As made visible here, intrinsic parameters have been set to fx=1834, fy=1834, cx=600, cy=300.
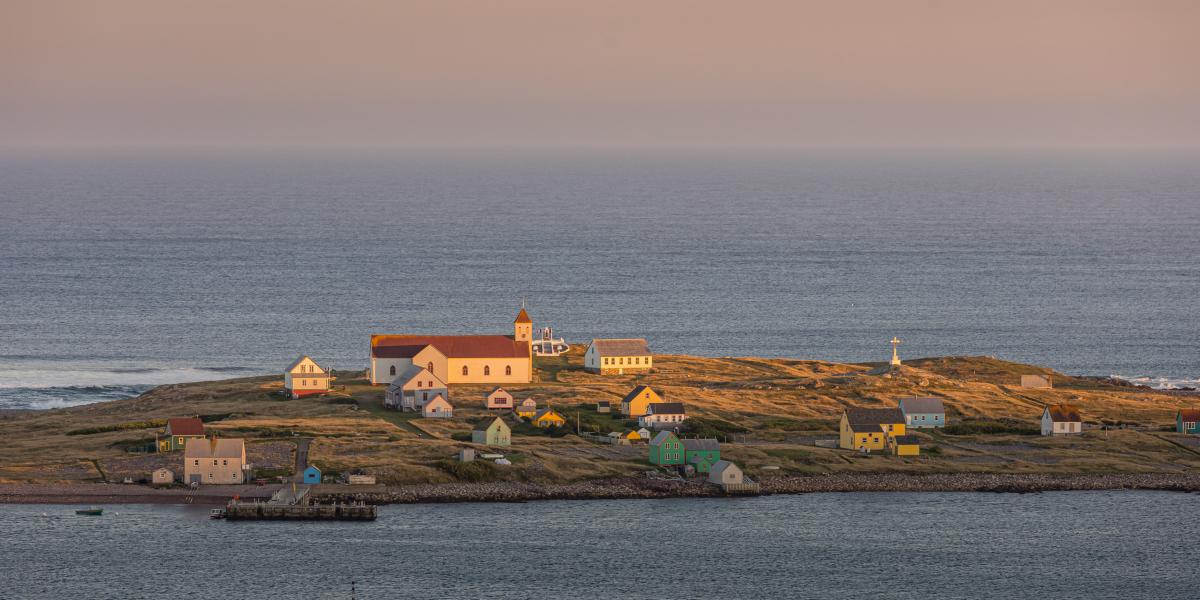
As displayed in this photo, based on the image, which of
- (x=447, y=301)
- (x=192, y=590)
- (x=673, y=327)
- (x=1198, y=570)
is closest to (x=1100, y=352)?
(x=673, y=327)

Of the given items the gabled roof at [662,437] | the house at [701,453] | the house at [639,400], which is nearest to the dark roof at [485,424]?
the gabled roof at [662,437]

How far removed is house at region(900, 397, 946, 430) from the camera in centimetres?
11588

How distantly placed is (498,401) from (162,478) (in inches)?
1041

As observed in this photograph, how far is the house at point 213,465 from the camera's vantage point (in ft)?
317

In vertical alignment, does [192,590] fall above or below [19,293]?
below

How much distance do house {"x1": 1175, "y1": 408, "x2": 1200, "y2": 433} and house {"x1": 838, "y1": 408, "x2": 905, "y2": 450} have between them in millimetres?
19558

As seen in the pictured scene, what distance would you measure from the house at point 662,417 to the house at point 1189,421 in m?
32.0

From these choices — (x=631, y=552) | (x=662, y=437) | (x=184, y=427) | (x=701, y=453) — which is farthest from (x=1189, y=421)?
(x=184, y=427)

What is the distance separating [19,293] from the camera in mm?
186375

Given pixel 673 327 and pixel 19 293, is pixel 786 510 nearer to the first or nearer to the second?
pixel 673 327

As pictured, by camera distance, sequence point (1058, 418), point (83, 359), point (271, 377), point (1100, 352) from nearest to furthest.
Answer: point (1058, 418), point (271, 377), point (83, 359), point (1100, 352)

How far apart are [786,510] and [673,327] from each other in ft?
247

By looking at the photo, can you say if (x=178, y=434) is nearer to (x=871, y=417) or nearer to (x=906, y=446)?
(x=871, y=417)

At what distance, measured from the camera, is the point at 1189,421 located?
379 ft
